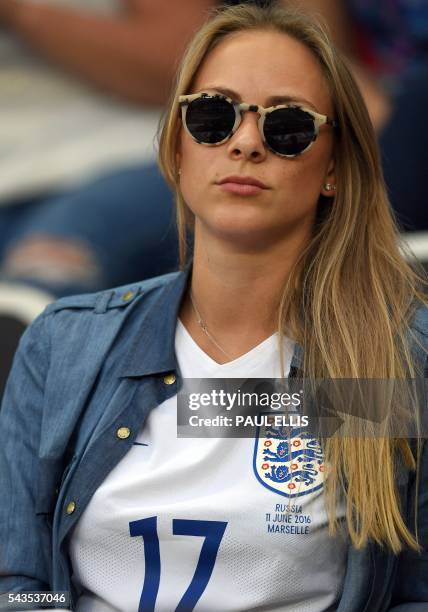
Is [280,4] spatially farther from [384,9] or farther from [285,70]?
[384,9]

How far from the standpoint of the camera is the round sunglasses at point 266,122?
193 centimetres

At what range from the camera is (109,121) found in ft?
12.6

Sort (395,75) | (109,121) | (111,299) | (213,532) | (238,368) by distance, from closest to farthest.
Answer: (213,532)
(238,368)
(111,299)
(395,75)
(109,121)

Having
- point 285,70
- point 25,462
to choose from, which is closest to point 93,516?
point 25,462

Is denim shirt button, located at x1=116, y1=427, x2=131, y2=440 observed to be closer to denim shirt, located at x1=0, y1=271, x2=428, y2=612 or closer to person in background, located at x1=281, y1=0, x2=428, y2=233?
denim shirt, located at x1=0, y1=271, x2=428, y2=612

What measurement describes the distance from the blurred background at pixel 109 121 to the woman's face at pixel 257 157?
1.01 meters

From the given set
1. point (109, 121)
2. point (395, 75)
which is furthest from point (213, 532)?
point (109, 121)

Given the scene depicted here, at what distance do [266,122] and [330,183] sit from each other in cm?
20

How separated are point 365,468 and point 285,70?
672 millimetres

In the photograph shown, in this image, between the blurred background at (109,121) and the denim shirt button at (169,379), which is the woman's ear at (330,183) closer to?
the denim shirt button at (169,379)

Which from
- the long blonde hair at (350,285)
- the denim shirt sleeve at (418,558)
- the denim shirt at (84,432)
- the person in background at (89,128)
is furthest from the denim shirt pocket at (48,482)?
the person in background at (89,128)

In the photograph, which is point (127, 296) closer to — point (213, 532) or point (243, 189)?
point (243, 189)

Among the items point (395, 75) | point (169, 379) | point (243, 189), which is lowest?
point (169, 379)

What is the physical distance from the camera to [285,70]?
1974 mm
